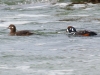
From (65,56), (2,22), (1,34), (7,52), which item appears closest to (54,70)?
(65,56)

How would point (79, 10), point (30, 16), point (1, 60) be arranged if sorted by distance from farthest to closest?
1. point (79, 10)
2. point (30, 16)
3. point (1, 60)

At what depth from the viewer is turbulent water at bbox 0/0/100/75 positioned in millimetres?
12281

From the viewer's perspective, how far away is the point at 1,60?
13.1 meters

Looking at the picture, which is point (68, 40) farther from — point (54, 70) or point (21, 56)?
point (54, 70)

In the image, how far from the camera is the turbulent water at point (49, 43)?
12.3 meters

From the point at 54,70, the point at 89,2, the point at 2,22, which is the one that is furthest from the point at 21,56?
the point at 89,2

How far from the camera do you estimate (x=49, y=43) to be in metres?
15.8

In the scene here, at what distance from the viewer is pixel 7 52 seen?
14.2 metres

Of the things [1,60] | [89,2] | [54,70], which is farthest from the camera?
[89,2]

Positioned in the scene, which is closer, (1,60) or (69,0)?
(1,60)

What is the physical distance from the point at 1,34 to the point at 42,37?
5.42 ft

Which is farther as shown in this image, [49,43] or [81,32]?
[81,32]

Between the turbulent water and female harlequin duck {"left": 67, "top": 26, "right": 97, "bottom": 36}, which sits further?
female harlequin duck {"left": 67, "top": 26, "right": 97, "bottom": 36}

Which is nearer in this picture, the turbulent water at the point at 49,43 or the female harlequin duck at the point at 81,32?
the turbulent water at the point at 49,43
